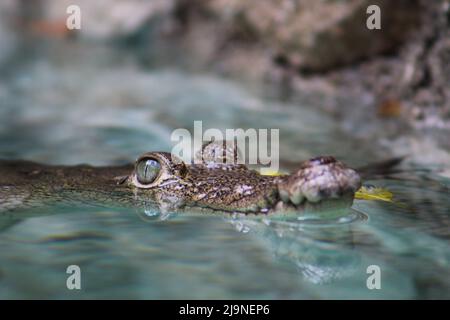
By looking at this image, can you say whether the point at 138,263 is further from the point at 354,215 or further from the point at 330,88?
the point at 330,88

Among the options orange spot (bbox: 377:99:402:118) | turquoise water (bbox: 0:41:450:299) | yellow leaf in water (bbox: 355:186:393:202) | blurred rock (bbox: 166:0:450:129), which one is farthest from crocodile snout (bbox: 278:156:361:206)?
orange spot (bbox: 377:99:402:118)

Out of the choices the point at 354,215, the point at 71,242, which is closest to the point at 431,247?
the point at 354,215

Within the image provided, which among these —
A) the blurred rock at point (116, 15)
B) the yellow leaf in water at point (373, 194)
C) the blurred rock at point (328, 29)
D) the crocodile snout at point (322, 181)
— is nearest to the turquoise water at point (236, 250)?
the yellow leaf in water at point (373, 194)

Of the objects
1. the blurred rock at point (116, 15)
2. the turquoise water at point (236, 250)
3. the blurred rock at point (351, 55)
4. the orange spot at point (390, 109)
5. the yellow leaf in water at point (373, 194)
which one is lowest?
the turquoise water at point (236, 250)

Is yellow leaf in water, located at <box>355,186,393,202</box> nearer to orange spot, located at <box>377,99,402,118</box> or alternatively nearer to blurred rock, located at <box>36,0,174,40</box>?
orange spot, located at <box>377,99,402,118</box>

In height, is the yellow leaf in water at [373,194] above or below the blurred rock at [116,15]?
below

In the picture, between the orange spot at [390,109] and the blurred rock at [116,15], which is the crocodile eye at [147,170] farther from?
the blurred rock at [116,15]
